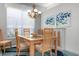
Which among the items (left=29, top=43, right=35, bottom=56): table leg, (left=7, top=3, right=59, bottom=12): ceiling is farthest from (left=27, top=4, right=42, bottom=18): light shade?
(left=29, top=43, right=35, bottom=56): table leg

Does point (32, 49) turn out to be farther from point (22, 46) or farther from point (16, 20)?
point (16, 20)

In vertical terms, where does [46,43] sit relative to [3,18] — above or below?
below

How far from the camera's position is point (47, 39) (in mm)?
2547

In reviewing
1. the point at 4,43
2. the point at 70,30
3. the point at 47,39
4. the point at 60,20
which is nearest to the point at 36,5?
the point at 60,20

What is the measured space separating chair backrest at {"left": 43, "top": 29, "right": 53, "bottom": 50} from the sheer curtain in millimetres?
270

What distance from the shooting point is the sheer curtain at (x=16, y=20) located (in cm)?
253

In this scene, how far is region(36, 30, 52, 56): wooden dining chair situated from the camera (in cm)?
254

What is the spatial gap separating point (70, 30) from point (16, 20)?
41.7 inches

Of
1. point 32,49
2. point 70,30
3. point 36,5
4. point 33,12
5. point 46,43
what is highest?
point 36,5

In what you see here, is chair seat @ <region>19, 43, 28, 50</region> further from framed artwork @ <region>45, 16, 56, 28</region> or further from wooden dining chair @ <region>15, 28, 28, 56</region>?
framed artwork @ <region>45, 16, 56, 28</region>

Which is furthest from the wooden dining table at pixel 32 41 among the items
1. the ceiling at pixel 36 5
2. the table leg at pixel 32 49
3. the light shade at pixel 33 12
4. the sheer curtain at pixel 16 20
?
the ceiling at pixel 36 5

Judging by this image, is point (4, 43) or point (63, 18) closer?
point (4, 43)

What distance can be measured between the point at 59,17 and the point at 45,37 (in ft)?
1.57

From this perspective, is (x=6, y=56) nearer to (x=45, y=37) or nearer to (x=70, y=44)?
(x=45, y=37)
